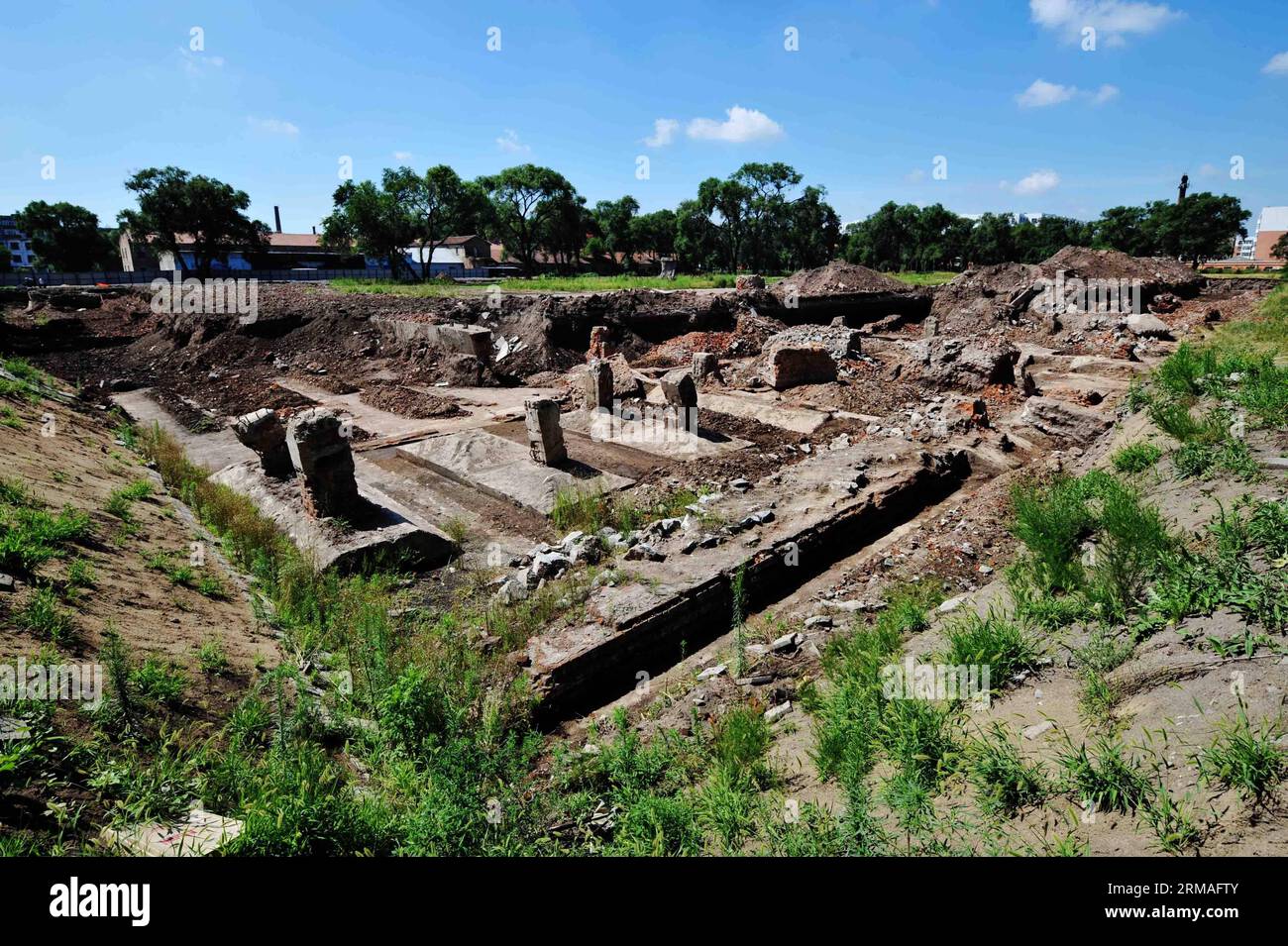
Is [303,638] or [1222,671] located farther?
[303,638]

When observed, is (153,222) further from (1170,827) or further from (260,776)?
→ (1170,827)

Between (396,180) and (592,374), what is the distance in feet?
138

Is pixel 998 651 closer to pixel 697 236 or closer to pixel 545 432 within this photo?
pixel 545 432

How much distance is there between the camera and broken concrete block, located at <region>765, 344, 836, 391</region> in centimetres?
1491

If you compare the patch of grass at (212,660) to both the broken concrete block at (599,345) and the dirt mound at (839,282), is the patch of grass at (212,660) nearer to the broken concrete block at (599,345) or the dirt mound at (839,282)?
the broken concrete block at (599,345)

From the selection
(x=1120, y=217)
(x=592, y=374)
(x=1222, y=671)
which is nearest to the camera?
(x=1222, y=671)

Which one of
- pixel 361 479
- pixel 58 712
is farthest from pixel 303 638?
pixel 361 479

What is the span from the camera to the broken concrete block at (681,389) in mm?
12305

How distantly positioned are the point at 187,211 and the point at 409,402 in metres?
40.7

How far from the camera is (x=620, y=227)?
6900 centimetres

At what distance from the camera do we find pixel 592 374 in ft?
43.5

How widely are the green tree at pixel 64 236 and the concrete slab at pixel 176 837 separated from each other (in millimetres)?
71169

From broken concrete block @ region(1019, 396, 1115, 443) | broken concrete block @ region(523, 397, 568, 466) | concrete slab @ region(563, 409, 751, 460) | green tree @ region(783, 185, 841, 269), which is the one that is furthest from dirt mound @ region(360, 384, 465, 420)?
green tree @ region(783, 185, 841, 269)

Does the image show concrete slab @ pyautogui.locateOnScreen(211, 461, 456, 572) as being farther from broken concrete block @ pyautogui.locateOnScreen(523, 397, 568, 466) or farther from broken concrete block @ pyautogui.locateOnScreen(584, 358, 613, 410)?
broken concrete block @ pyautogui.locateOnScreen(584, 358, 613, 410)
